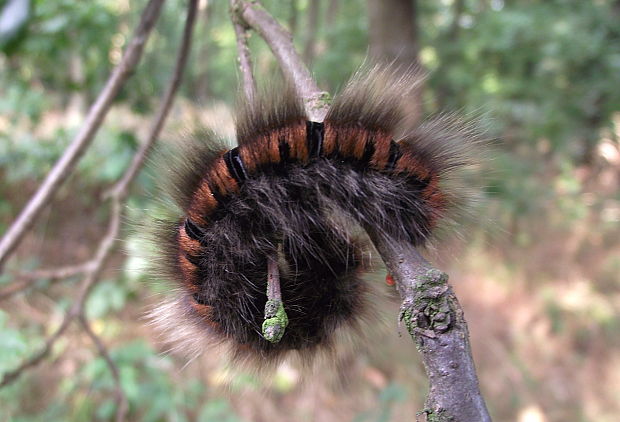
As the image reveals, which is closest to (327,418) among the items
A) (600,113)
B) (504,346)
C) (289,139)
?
(504,346)

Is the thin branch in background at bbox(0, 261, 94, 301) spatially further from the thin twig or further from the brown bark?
the brown bark

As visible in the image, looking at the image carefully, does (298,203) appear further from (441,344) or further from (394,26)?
(394,26)

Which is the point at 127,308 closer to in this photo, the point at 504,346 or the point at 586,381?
the point at 504,346

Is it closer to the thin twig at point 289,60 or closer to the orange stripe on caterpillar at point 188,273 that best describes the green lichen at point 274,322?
the orange stripe on caterpillar at point 188,273

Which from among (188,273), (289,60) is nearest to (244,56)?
(289,60)

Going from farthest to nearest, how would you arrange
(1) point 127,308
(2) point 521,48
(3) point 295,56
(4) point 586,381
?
1. (4) point 586,381
2. (2) point 521,48
3. (1) point 127,308
4. (3) point 295,56

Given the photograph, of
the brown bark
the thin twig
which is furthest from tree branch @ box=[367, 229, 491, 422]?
the brown bark
